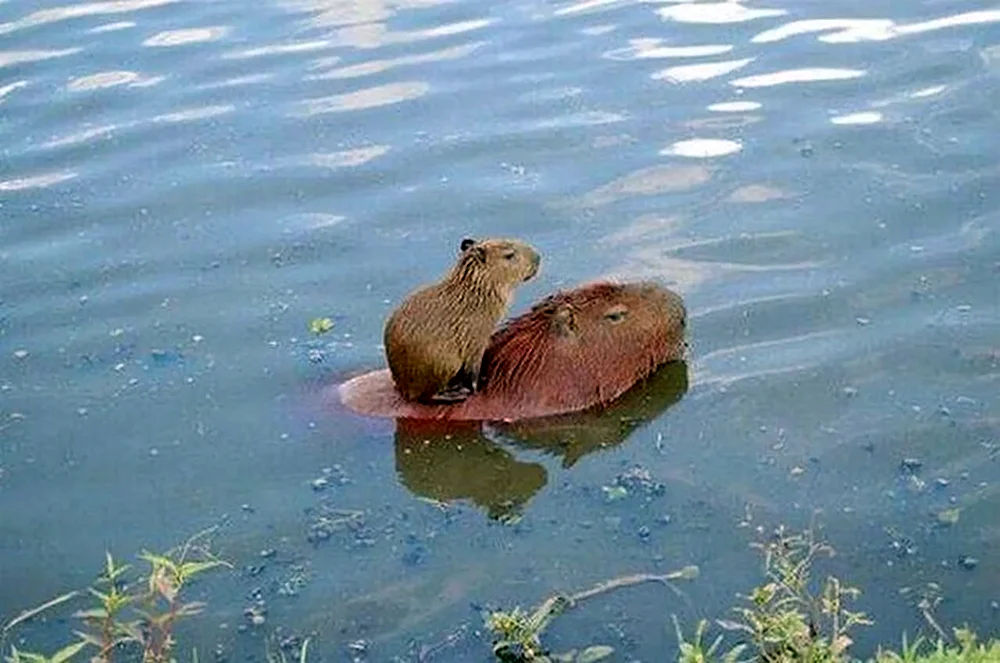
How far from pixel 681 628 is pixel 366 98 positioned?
456cm

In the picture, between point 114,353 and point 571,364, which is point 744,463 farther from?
point 114,353

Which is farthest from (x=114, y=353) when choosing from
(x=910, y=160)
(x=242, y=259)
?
(x=910, y=160)

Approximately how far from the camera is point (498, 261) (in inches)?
243

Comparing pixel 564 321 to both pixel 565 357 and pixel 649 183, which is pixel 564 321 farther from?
pixel 649 183

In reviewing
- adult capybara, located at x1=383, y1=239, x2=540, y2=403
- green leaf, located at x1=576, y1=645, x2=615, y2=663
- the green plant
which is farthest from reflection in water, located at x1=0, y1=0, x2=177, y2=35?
the green plant

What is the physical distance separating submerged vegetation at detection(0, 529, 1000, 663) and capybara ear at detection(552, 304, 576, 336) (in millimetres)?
1126

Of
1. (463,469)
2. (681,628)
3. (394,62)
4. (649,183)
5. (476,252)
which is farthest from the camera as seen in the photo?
(394,62)

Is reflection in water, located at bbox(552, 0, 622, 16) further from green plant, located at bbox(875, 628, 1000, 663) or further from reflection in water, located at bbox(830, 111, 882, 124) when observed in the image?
green plant, located at bbox(875, 628, 1000, 663)

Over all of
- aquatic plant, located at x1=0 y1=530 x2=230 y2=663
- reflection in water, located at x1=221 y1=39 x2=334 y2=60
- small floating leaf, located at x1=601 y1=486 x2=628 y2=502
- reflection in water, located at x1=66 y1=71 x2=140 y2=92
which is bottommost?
small floating leaf, located at x1=601 y1=486 x2=628 y2=502

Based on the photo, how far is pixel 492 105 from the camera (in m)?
8.70

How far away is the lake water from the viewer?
539 centimetres

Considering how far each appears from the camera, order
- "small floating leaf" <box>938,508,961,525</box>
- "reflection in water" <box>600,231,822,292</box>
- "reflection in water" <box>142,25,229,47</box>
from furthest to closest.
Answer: "reflection in water" <box>142,25,229,47</box> → "reflection in water" <box>600,231,822,292</box> → "small floating leaf" <box>938,508,961,525</box>

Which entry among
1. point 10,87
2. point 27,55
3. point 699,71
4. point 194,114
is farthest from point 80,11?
point 699,71

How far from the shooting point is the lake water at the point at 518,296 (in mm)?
5387
